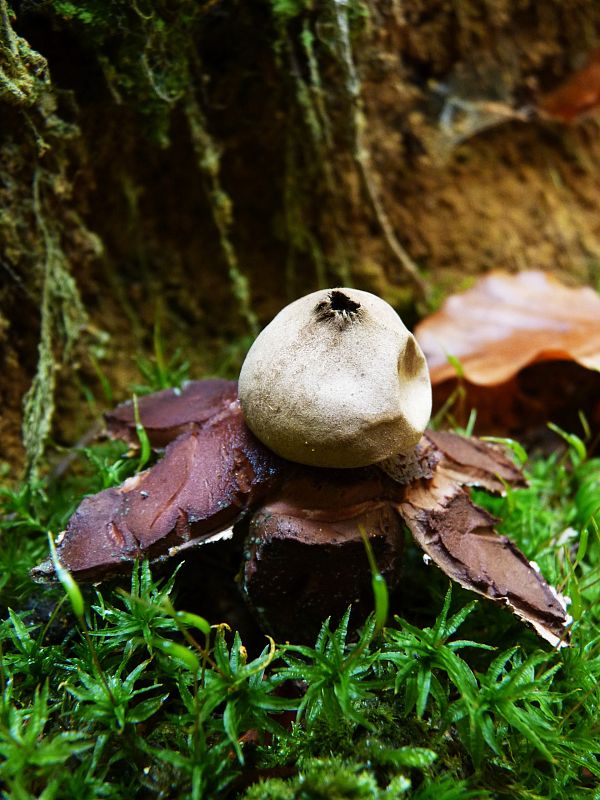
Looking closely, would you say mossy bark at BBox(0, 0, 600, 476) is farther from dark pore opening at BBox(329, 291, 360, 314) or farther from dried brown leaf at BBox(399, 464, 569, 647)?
dried brown leaf at BBox(399, 464, 569, 647)

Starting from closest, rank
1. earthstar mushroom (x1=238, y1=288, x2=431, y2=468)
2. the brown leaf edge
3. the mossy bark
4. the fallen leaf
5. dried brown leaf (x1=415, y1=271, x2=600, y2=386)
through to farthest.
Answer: earthstar mushroom (x1=238, y1=288, x2=431, y2=468) → the brown leaf edge → the mossy bark → dried brown leaf (x1=415, y1=271, x2=600, y2=386) → the fallen leaf

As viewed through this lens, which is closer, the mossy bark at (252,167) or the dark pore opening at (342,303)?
the dark pore opening at (342,303)

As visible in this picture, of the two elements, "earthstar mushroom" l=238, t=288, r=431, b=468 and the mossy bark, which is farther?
the mossy bark

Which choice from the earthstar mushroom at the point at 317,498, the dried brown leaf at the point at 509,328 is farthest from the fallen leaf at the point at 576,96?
the earthstar mushroom at the point at 317,498

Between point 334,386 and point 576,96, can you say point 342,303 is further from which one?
point 576,96

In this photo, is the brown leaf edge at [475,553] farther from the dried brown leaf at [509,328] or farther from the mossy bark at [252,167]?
the mossy bark at [252,167]

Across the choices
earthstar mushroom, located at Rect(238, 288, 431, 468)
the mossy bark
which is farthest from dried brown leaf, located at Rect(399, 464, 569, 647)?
the mossy bark

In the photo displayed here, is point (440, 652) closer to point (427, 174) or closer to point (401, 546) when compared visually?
point (401, 546)
